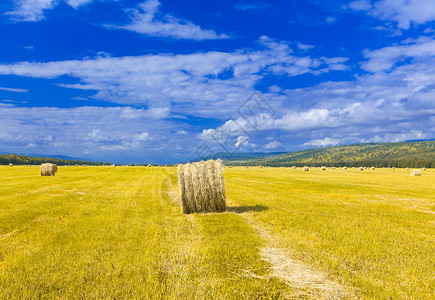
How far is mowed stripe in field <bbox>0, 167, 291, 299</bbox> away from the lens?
5684 millimetres

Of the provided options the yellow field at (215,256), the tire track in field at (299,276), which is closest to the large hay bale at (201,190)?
the yellow field at (215,256)

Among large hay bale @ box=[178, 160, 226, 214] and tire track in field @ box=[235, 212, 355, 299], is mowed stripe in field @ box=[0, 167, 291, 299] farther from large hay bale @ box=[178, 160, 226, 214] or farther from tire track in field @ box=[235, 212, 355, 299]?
large hay bale @ box=[178, 160, 226, 214]

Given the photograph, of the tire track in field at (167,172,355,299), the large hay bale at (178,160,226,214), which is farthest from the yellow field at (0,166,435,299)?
the large hay bale at (178,160,226,214)

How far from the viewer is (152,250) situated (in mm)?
8023

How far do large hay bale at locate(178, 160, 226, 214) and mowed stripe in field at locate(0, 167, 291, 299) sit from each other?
210 centimetres

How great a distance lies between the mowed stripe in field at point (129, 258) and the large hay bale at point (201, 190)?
2.10 metres

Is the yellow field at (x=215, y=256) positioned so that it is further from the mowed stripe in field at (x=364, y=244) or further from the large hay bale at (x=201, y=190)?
the large hay bale at (x=201, y=190)

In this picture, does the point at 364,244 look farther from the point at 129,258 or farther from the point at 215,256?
the point at 129,258

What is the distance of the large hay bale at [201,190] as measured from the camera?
48.6ft

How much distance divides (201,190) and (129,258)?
7768 millimetres

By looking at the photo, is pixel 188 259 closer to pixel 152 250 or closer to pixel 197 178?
pixel 152 250

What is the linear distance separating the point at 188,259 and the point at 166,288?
168cm

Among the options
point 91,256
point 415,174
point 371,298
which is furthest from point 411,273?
point 415,174

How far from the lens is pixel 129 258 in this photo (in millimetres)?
7363
